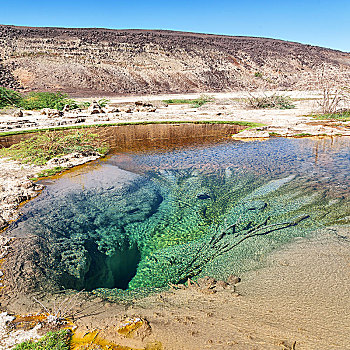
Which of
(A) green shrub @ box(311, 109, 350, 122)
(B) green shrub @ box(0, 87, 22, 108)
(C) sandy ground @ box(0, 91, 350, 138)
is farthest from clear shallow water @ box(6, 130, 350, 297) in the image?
(B) green shrub @ box(0, 87, 22, 108)

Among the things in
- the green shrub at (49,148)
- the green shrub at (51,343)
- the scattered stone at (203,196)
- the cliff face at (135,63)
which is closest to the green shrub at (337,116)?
the green shrub at (49,148)

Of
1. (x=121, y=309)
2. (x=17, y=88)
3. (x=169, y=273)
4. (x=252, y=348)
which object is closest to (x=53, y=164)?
(x=169, y=273)

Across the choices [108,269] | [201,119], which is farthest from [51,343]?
[201,119]

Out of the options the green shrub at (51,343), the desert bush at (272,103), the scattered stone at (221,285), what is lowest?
the scattered stone at (221,285)

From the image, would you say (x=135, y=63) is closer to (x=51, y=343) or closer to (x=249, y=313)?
(x=249, y=313)

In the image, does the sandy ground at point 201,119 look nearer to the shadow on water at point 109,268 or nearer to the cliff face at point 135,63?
the shadow on water at point 109,268

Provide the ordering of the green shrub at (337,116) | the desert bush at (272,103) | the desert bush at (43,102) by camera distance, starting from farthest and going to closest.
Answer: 1. the desert bush at (43,102)
2. the desert bush at (272,103)
3. the green shrub at (337,116)
